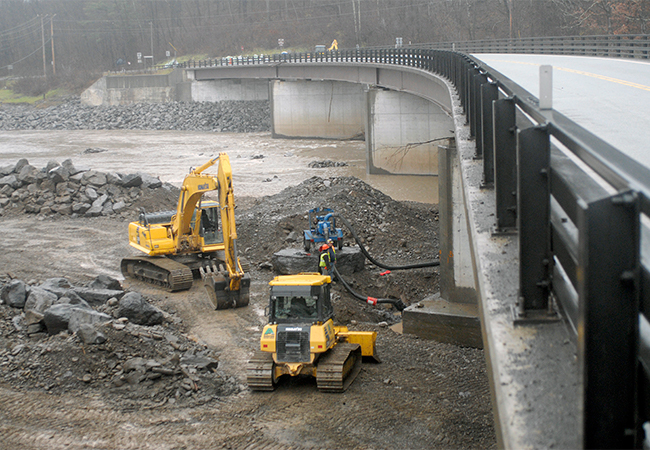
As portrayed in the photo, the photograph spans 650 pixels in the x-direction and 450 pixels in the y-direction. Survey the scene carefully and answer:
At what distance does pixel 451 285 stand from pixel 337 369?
578cm

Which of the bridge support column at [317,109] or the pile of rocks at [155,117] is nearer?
the bridge support column at [317,109]

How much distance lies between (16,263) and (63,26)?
15871 cm

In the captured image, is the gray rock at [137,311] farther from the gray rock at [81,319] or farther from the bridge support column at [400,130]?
the bridge support column at [400,130]

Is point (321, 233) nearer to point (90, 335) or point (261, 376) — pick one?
point (261, 376)

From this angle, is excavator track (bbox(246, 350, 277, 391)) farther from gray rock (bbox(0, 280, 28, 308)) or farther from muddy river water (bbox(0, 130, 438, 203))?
muddy river water (bbox(0, 130, 438, 203))

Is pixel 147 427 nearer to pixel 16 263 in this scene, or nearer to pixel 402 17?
pixel 16 263

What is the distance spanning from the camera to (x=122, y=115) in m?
89.1

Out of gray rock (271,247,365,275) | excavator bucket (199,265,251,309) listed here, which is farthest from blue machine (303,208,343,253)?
excavator bucket (199,265,251,309)

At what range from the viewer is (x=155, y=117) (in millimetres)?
→ 85688

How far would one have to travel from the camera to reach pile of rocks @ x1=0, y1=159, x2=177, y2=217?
30281 mm

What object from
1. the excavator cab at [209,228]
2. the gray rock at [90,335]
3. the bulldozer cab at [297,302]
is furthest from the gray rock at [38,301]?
the excavator cab at [209,228]

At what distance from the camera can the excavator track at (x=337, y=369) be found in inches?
437

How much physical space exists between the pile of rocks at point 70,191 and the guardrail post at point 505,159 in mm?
26834

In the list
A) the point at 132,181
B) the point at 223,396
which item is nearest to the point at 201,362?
the point at 223,396
